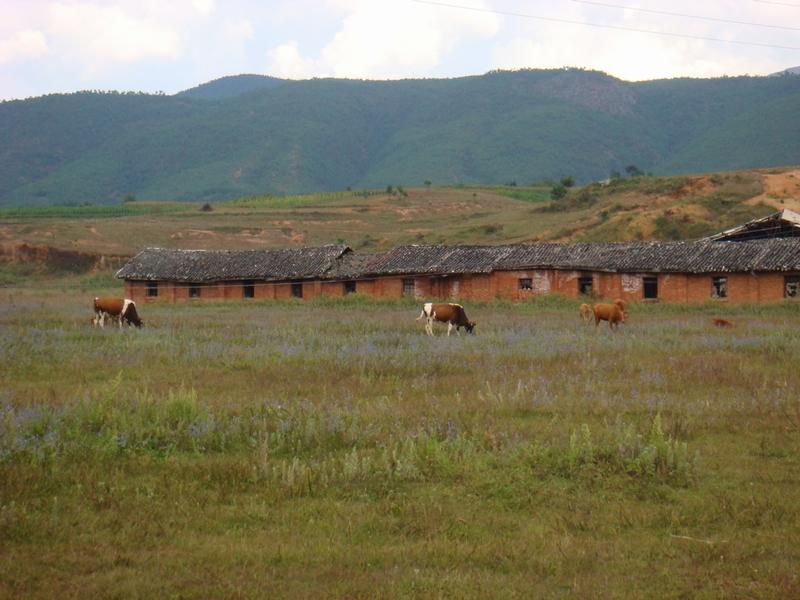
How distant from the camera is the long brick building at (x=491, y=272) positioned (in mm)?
37500

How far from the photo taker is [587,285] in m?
41.4

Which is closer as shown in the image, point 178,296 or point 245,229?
point 178,296

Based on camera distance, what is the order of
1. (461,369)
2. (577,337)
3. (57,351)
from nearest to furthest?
(461,369) < (57,351) < (577,337)

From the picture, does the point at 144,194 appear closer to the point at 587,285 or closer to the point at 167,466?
the point at 587,285

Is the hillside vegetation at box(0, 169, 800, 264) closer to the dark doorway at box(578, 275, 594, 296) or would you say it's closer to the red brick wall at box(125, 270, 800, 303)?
the dark doorway at box(578, 275, 594, 296)

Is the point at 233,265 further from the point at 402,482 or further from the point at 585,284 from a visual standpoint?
the point at 402,482

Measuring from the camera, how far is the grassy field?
21.3 ft

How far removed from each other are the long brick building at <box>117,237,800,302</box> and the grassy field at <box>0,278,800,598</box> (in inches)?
878

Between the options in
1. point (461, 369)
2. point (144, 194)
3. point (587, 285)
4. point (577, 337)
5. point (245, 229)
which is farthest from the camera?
point (144, 194)

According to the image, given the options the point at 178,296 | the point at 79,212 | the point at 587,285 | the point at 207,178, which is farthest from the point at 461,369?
the point at 207,178

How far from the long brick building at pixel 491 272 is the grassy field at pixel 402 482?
2230 centimetres

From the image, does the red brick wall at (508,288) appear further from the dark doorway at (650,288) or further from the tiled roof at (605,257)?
the tiled roof at (605,257)

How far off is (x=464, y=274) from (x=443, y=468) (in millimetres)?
34102

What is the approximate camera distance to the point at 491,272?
138 feet
